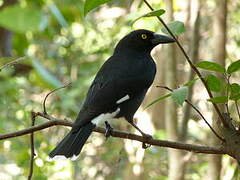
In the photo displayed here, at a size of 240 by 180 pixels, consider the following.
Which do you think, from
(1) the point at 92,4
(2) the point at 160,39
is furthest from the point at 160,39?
(1) the point at 92,4

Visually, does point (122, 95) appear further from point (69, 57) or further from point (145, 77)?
point (69, 57)

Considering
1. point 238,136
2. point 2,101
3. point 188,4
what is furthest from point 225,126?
point 2,101

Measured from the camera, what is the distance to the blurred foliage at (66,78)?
10.6 ft

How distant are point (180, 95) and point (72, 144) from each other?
0.95 m

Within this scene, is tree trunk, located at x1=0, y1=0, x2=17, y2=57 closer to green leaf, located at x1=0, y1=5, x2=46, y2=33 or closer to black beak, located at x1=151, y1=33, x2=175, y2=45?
green leaf, located at x1=0, y1=5, x2=46, y2=33

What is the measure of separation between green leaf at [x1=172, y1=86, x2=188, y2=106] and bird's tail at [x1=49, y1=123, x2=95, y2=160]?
90cm

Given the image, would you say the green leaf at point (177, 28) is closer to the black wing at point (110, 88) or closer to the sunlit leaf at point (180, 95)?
the sunlit leaf at point (180, 95)

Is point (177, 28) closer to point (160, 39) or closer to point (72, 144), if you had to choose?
point (72, 144)

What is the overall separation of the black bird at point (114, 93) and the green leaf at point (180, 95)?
0.75 metres

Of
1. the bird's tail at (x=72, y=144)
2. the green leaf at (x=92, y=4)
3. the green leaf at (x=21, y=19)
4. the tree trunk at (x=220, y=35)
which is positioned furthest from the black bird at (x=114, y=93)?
the green leaf at (x=92, y=4)

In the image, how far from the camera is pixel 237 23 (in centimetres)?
525

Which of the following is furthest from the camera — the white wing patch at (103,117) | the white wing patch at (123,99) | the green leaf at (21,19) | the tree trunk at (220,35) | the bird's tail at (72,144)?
the tree trunk at (220,35)

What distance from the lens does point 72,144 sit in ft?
8.39

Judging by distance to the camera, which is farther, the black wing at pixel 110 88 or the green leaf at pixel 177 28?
the black wing at pixel 110 88
